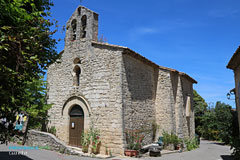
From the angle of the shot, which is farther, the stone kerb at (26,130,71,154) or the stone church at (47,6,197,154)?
the stone kerb at (26,130,71,154)

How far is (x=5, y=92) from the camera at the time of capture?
11.8 feet

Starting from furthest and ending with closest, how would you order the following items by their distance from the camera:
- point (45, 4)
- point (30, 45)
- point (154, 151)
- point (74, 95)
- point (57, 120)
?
1. point (57, 120)
2. point (74, 95)
3. point (154, 151)
4. point (45, 4)
5. point (30, 45)

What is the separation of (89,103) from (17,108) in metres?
5.91

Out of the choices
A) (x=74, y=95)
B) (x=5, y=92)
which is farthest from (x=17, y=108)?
(x=74, y=95)

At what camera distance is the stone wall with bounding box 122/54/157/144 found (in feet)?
31.0

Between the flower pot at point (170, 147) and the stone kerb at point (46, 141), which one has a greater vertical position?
the stone kerb at point (46, 141)

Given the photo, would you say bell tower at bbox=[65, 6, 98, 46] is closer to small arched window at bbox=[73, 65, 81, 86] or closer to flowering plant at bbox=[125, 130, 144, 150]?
small arched window at bbox=[73, 65, 81, 86]

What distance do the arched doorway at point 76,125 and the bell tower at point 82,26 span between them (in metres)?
3.97

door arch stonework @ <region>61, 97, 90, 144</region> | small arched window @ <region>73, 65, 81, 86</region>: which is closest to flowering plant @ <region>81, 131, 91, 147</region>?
door arch stonework @ <region>61, 97, 90, 144</region>

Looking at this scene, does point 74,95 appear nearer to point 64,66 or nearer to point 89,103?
point 89,103

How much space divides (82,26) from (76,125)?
19.0ft

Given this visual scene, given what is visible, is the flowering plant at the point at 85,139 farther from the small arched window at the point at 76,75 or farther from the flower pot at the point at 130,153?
the small arched window at the point at 76,75

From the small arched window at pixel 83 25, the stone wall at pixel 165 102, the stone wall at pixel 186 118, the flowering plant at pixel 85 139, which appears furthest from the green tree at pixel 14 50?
the stone wall at pixel 186 118

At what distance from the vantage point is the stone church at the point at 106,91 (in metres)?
9.25
